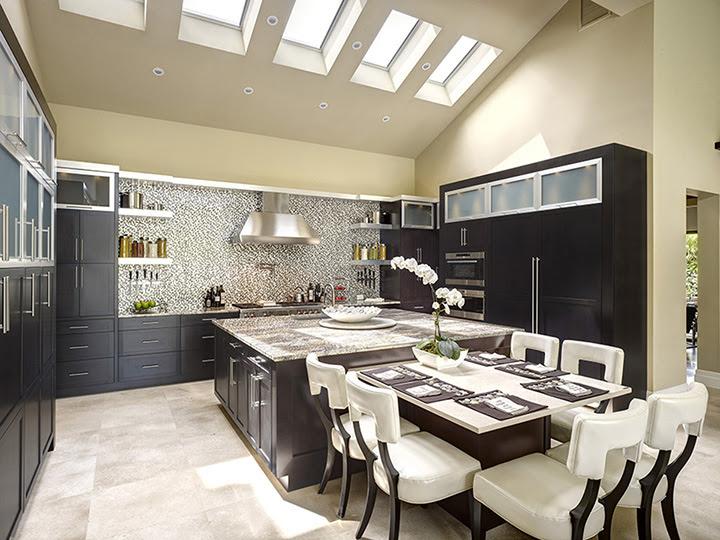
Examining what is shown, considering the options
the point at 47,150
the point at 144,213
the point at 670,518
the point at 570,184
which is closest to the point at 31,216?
the point at 47,150

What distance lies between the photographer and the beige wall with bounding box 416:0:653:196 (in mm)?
4711

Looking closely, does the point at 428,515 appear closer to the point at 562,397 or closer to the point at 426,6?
the point at 562,397

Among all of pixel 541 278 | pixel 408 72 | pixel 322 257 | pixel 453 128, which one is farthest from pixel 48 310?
pixel 453 128

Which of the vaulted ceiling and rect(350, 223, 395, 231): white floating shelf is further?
rect(350, 223, 395, 231): white floating shelf

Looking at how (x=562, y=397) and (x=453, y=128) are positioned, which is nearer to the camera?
(x=562, y=397)

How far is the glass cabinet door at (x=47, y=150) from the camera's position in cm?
297

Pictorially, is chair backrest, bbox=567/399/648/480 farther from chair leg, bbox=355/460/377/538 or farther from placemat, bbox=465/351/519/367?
placemat, bbox=465/351/519/367

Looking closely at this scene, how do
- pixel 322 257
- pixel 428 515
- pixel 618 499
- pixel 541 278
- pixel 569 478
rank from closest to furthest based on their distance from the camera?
pixel 618 499 < pixel 569 478 < pixel 428 515 < pixel 541 278 < pixel 322 257

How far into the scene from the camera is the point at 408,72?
19.6 feet

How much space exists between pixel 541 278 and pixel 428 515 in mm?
3282

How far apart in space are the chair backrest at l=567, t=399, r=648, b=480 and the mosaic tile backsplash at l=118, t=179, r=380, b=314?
5236mm

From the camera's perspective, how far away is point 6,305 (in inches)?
80.8

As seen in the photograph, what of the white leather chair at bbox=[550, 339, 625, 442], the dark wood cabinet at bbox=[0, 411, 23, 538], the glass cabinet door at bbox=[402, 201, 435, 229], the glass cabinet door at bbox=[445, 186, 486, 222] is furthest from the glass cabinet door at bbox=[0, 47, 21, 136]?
the glass cabinet door at bbox=[402, 201, 435, 229]

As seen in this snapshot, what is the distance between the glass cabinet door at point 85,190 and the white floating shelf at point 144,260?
2.06 ft
